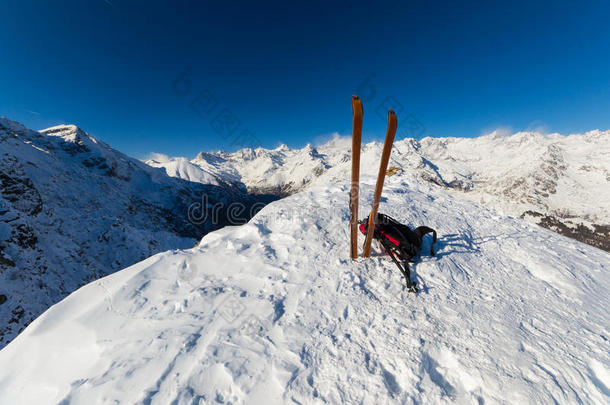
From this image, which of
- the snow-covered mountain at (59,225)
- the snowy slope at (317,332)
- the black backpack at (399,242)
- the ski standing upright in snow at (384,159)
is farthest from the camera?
the snow-covered mountain at (59,225)

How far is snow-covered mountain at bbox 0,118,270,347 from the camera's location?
3584 cm

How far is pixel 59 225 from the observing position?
53.6m

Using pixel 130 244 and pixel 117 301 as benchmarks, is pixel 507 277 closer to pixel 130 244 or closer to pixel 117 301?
pixel 117 301

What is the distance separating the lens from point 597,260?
28.3ft

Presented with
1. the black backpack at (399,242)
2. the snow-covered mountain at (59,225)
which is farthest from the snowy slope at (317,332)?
the snow-covered mountain at (59,225)

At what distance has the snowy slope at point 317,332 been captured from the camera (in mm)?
3812

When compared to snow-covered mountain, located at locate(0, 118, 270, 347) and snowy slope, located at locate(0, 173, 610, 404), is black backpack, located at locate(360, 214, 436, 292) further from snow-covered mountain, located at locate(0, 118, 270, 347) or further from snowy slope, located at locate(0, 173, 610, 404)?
snow-covered mountain, located at locate(0, 118, 270, 347)

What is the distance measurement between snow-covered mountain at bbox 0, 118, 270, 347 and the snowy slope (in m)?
43.0

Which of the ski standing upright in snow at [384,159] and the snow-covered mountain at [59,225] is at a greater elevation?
the ski standing upright in snow at [384,159]

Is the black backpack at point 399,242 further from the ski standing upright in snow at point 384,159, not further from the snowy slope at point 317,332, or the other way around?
the ski standing upright in snow at point 384,159

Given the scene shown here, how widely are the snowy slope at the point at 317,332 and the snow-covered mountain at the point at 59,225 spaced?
43.0 metres

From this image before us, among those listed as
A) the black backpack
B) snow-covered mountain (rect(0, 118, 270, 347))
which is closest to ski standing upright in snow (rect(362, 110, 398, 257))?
the black backpack

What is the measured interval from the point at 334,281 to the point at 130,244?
7643cm

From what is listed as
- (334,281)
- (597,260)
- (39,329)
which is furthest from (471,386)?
(597,260)
